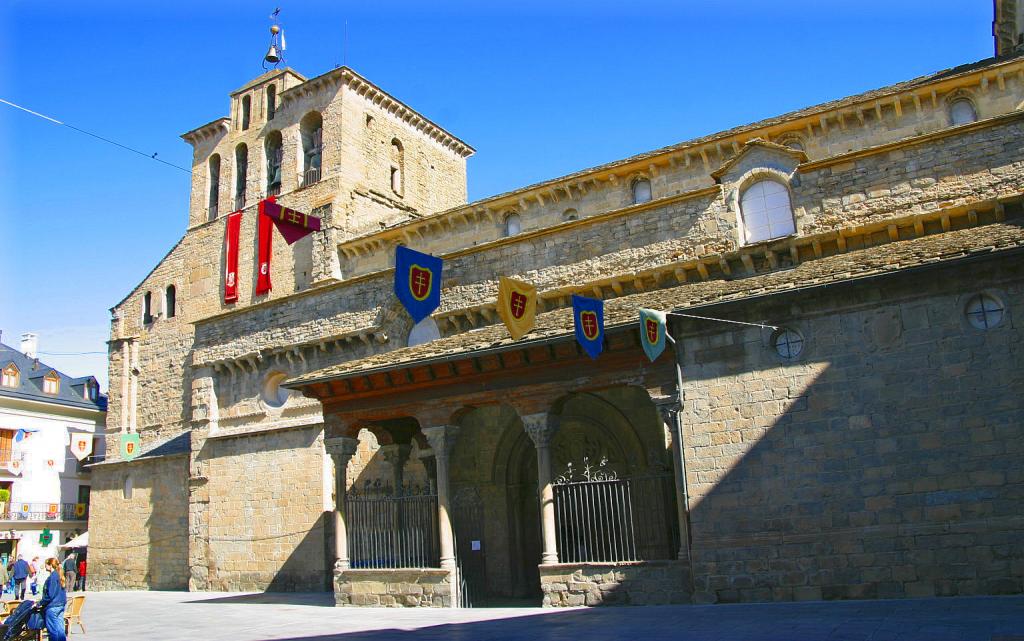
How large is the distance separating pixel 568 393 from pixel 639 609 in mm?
3783

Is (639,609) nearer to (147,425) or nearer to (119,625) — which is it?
(119,625)

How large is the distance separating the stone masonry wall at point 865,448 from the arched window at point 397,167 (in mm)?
22383

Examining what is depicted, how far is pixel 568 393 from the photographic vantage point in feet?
47.0

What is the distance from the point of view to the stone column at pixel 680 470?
1284 cm

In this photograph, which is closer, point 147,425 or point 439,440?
point 439,440

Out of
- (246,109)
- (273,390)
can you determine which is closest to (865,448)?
(273,390)

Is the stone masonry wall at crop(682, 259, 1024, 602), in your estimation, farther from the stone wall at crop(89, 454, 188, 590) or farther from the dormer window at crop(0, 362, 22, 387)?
the dormer window at crop(0, 362, 22, 387)

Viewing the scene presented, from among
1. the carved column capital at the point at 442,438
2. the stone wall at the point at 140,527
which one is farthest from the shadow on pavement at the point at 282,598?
the stone wall at the point at 140,527

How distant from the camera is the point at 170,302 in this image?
110 ft

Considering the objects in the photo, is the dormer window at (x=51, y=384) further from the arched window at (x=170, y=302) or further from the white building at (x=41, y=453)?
the arched window at (x=170, y=302)

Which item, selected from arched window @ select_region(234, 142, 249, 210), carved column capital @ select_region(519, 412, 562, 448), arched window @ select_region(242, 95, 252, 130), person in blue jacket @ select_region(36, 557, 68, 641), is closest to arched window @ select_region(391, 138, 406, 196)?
arched window @ select_region(234, 142, 249, 210)

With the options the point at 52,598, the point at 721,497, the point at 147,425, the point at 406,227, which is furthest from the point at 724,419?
the point at 147,425

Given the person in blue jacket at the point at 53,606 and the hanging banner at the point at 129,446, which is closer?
the person in blue jacket at the point at 53,606

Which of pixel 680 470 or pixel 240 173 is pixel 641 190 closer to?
pixel 680 470
